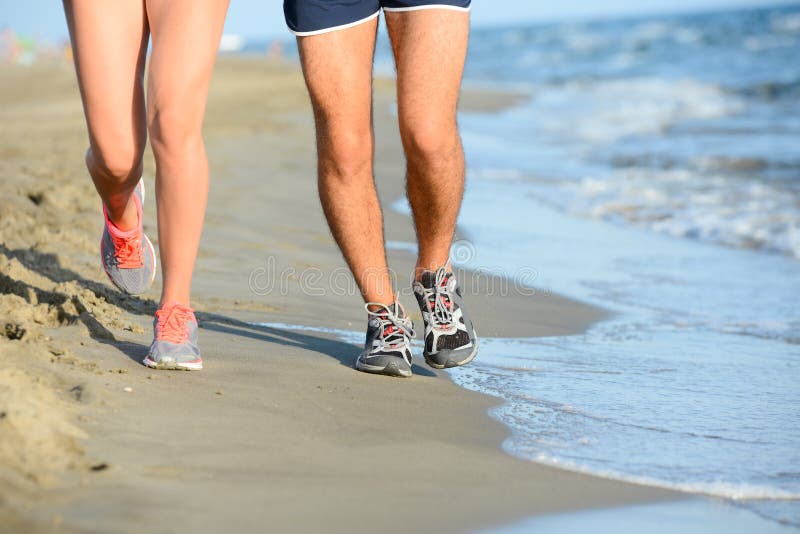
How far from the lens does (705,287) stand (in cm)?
469

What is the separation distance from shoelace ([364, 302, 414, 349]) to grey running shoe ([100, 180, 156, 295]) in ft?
2.39

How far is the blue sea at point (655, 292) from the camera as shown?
2438 mm

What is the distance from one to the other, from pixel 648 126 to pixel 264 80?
26.3ft

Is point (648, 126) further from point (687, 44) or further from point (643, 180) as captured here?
point (687, 44)

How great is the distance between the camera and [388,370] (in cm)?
298

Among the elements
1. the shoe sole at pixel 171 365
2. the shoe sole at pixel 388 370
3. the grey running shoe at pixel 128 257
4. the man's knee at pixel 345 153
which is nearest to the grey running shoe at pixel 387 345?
the shoe sole at pixel 388 370

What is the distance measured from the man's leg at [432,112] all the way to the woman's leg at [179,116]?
56cm

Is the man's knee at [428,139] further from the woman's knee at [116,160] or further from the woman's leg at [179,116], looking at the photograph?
the woman's knee at [116,160]

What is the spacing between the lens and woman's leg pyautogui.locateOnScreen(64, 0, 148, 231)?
2.69 metres

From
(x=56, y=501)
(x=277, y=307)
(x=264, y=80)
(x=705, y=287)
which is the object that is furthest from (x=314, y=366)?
(x=264, y=80)

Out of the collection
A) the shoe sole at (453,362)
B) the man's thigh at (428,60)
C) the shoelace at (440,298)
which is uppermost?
the man's thigh at (428,60)

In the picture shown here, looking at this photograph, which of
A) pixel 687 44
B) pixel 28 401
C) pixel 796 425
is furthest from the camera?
pixel 687 44

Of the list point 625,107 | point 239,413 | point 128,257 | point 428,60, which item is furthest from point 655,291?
point 625,107

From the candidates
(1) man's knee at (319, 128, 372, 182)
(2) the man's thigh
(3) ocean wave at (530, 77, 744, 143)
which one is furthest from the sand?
(3) ocean wave at (530, 77, 744, 143)
